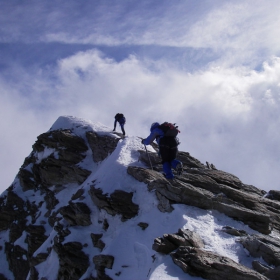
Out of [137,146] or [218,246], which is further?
[137,146]

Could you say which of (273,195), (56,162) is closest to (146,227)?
(273,195)

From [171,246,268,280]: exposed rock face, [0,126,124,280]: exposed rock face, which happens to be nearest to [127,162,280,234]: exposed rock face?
[171,246,268,280]: exposed rock face

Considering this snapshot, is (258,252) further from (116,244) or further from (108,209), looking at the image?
(108,209)

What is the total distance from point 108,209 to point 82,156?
Answer: 48.3 ft

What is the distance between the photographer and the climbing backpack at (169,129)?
45.2ft

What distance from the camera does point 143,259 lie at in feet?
34.2

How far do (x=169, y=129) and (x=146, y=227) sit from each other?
479 cm

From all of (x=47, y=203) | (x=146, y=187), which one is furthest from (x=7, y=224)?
(x=146, y=187)

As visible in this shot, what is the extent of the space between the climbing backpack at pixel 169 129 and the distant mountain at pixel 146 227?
7.98ft

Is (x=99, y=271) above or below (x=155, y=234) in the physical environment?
below

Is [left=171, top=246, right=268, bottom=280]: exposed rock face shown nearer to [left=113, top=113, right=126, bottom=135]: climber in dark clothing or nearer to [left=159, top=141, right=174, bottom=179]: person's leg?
[left=159, top=141, right=174, bottom=179]: person's leg

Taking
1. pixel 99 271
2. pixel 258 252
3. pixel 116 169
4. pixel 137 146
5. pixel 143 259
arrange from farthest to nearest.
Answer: pixel 137 146 → pixel 116 169 → pixel 99 271 → pixel 143 259 → pixel 258 252

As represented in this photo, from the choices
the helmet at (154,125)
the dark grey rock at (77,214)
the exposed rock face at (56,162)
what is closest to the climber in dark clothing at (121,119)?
the exposed rock face at (56,162)

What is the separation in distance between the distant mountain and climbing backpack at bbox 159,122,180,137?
243cm
